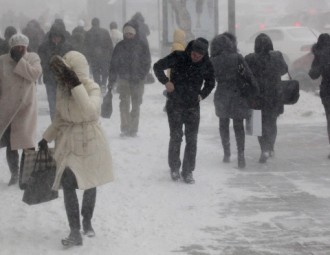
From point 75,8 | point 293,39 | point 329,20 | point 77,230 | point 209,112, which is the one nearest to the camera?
point 77,230

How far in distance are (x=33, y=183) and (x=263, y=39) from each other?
4.52 m

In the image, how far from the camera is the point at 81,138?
6555 millimetres

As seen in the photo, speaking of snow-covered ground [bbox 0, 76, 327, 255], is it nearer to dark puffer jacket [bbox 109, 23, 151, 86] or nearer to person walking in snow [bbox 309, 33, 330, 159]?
dark puffer jacket [bbox 109, 23, 151, 86]

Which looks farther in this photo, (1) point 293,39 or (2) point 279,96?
(1) point 293,39

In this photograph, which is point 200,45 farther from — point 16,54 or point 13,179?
point 13,179

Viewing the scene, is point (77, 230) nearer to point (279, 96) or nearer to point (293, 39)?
point (279, 96)

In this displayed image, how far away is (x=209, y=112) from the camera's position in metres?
15.5

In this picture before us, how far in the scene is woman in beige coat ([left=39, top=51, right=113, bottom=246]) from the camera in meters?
6.51

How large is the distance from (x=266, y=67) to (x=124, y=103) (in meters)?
2.89

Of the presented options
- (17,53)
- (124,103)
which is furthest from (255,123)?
(17,53)

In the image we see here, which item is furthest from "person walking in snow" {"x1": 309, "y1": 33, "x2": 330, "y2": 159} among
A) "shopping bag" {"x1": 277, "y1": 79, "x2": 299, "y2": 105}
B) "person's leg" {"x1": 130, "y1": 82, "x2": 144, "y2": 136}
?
"person's leg" {"x1": 130, "y1": 82, "x2": 144, "y2": 136}

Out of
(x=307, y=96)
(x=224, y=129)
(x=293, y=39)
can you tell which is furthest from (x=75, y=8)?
(x=224, y=129)

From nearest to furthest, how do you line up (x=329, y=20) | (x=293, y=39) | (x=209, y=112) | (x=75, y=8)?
(x=209, y=112) < (x=293, y=39) < (x=329, y=20) < (x=75, y=8)

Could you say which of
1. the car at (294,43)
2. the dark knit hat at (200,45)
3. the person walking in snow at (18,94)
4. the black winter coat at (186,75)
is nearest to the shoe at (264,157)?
the black winter coat at (186,75)
